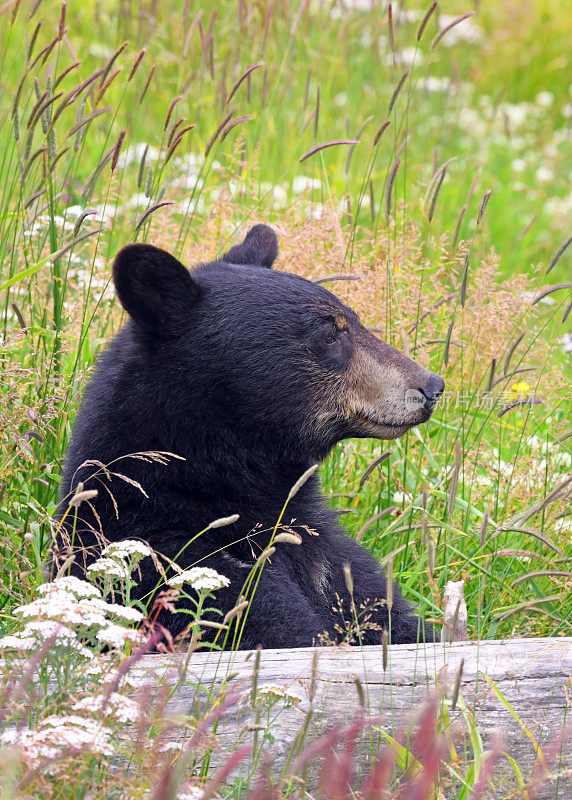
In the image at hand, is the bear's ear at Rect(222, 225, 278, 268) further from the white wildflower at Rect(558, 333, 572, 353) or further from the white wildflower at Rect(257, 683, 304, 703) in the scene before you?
the white wildflower at Rect(257, 683, 304, 703)

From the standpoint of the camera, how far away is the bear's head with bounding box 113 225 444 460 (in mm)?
3008

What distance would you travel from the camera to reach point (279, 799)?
→ 6.23 feet

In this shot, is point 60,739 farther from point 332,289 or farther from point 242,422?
point 332,289

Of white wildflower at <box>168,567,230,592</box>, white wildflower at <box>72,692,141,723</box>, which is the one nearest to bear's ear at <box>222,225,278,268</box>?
white wildflower at <box>168,567,230,592</box>

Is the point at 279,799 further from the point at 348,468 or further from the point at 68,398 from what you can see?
the point at 348,468

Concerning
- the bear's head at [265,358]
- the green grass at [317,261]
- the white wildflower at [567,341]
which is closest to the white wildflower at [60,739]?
the green grass at [317,261]

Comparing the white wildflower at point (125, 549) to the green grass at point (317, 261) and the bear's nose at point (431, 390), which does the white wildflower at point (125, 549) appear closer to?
the green grass at point (317, 261)

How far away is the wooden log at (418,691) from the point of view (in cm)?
215

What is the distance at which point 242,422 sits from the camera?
3.08 m

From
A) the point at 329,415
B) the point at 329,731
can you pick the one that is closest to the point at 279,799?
the point at 329,731

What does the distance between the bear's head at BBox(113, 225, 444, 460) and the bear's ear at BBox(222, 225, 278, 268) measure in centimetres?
22

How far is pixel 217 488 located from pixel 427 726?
1.72 meters

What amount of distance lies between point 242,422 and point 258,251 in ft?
2.72

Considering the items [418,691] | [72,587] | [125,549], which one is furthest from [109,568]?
[418,691]
